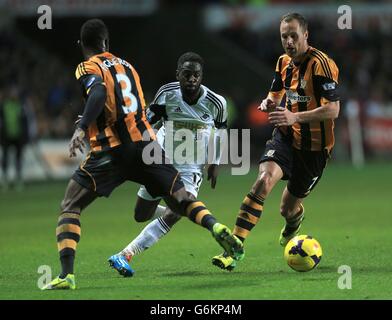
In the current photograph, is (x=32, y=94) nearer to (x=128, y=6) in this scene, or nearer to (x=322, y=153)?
(x=128, y=6)

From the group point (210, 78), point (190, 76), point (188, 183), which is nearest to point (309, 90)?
point (190, 76)

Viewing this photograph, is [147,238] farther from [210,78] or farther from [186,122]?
[210,78]

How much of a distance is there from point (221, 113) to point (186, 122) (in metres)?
0.37

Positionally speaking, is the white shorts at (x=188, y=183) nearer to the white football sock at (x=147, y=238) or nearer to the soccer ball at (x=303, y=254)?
the white football sock at (x=147, y=238)

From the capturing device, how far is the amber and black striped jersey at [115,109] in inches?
319

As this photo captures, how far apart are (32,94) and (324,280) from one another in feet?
62.5

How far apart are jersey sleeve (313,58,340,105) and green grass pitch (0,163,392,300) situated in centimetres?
166

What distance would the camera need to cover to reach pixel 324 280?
8.16 m

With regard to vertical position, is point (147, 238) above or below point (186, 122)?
below

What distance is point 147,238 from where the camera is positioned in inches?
363

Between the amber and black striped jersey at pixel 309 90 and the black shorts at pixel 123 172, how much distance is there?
5.75 feet

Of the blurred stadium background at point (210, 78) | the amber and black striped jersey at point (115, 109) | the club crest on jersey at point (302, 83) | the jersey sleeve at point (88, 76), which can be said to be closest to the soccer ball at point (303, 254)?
the club crest on jersey at point (302, 83)
